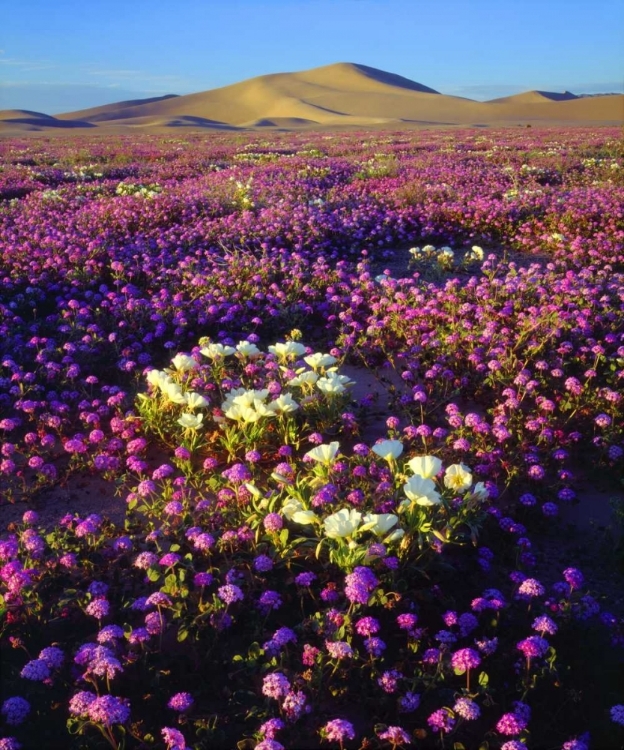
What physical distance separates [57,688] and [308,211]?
8.54 meters

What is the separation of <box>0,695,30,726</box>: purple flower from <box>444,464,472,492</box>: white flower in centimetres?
206

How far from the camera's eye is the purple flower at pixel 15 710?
2256 millimetres

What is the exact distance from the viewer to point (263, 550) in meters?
3.06

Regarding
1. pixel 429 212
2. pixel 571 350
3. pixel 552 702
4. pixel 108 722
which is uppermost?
pixel 429 212

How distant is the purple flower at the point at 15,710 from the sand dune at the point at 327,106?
A: 284 feet

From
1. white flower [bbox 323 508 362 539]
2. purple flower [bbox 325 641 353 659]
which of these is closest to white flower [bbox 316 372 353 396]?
white flower [bbox 323 508 362 539]

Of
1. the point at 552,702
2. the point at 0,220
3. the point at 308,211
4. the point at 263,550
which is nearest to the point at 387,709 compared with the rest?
the point at 552,702

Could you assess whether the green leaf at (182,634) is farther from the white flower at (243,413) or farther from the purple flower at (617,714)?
the purple flower at (617,714)

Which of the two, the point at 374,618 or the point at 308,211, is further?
the point at 308,211

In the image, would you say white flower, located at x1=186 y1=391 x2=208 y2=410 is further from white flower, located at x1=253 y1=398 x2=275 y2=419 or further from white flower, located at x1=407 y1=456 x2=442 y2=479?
white flower, located at x1=407 y1=456 x2=442 y2=479

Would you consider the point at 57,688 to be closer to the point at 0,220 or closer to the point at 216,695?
the point at 216,695

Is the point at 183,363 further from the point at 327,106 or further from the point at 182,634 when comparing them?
the point at 327,106

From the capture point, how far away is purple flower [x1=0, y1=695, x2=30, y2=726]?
2.26 m

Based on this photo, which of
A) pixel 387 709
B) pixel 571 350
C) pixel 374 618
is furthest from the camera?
pixel 571 350
